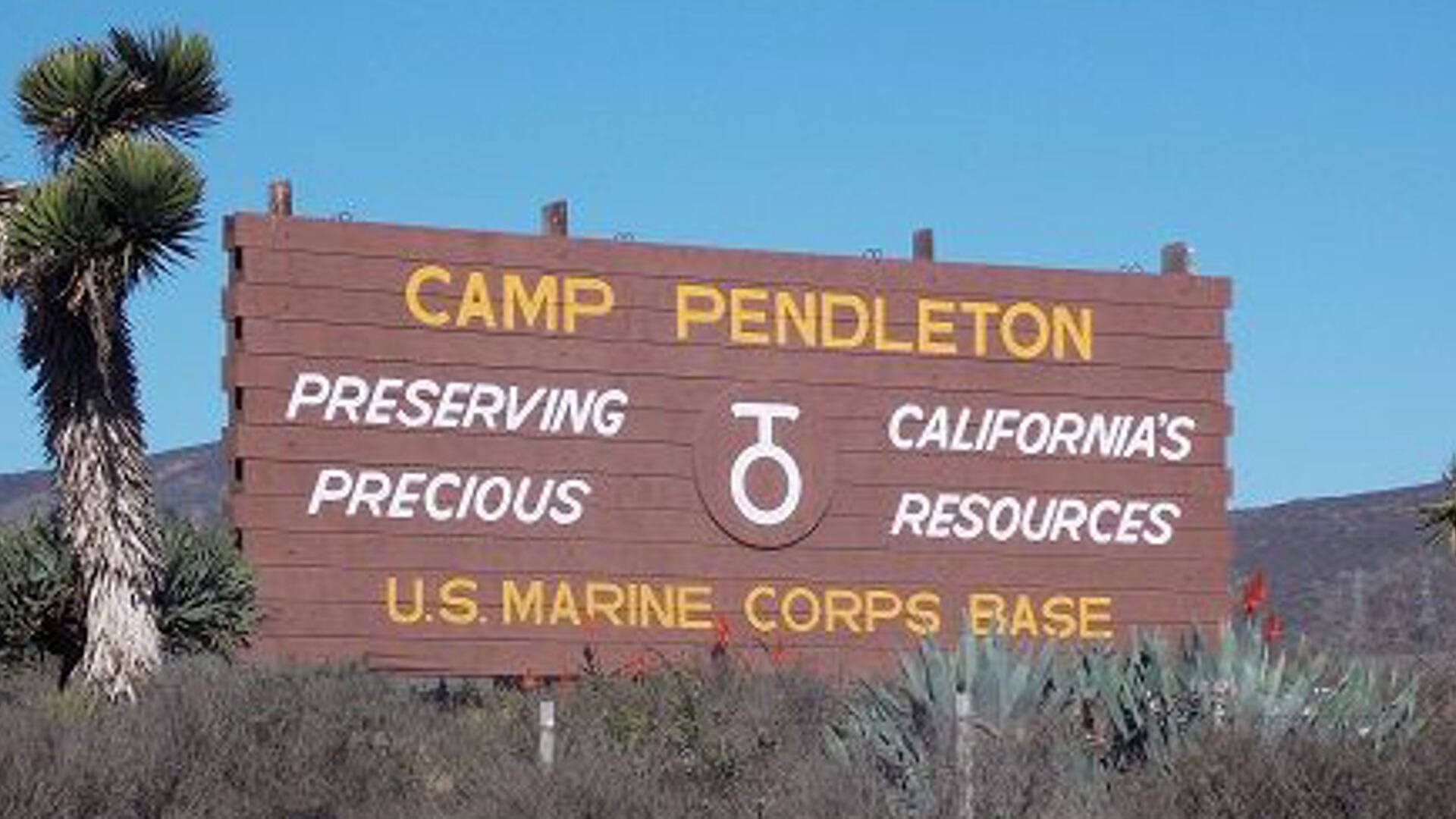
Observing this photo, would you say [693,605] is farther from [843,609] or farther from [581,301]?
[581,301]

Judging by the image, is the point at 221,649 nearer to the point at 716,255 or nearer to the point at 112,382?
the point at 112,382

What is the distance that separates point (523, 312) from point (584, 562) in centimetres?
218

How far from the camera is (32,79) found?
69.6 ft

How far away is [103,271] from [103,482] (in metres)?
1.56

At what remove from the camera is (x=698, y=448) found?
24250 mm

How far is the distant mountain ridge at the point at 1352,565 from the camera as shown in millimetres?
58281

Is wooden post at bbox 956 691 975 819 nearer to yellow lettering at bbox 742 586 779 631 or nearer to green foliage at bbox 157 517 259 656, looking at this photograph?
green foliage at bbox 157 517 259 656

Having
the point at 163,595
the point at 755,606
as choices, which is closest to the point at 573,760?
the point at 163,595

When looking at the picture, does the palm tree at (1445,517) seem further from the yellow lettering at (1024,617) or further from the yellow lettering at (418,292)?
the yellow lettering at (418,292)

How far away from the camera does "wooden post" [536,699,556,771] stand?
55.5ft

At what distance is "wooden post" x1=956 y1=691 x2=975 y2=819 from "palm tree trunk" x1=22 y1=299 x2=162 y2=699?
7.68 m

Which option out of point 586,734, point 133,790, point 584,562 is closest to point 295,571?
point 584,562

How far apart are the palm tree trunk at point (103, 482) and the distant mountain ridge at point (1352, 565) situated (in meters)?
29.0

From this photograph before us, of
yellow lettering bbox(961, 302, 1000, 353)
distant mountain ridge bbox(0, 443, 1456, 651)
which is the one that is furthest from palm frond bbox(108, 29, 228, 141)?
distant mountain ridge bbox(0, 443, 1456, 651)
